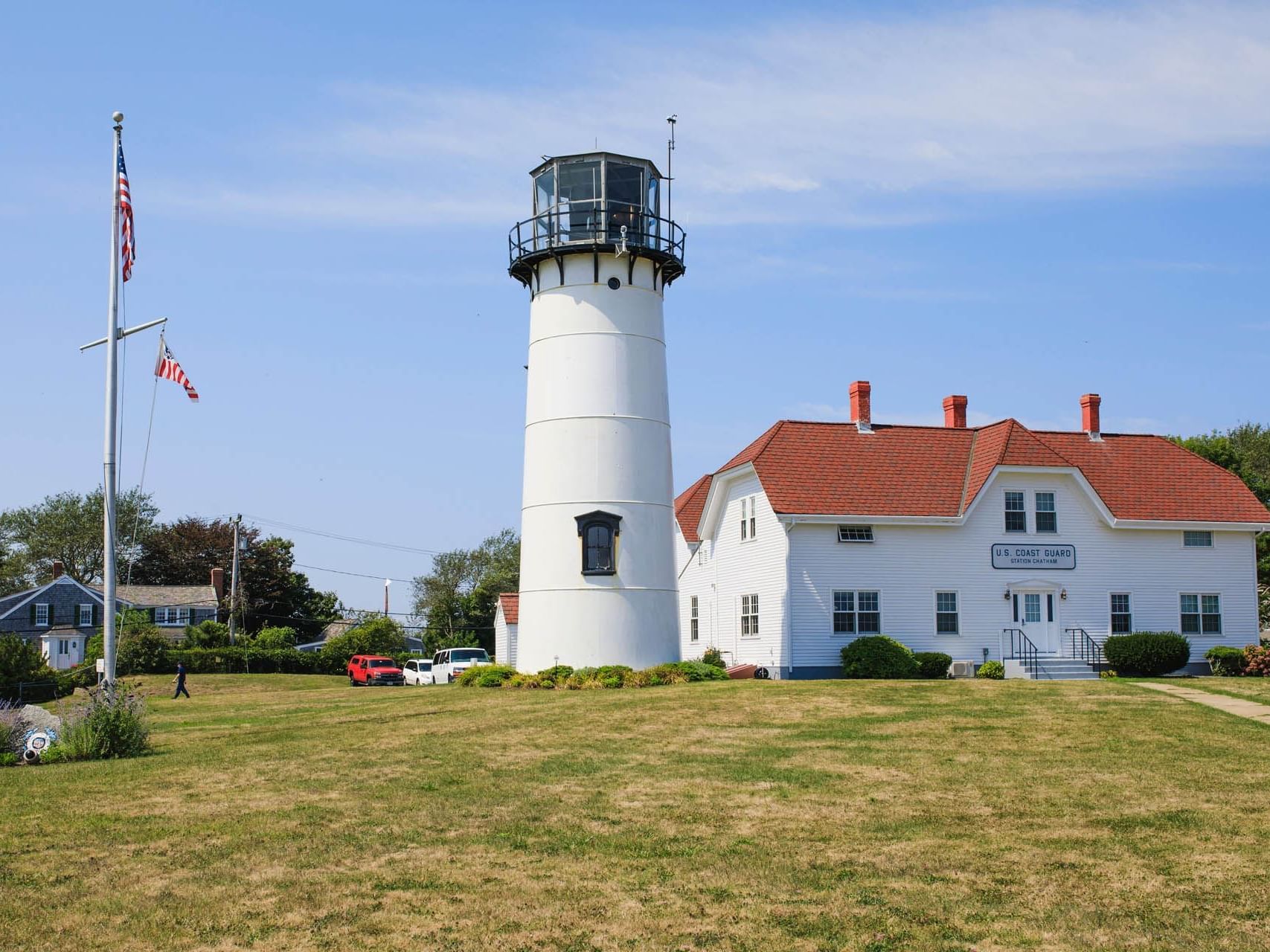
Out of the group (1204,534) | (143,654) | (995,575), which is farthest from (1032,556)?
(143,654)

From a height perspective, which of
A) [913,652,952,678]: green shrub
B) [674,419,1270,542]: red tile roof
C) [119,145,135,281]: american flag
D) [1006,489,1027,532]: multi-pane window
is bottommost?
[913,652,952,678]: green shrub

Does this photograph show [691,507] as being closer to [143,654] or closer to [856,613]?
[856,613]

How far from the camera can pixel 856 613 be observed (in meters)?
33.2

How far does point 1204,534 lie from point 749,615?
13.3 meters

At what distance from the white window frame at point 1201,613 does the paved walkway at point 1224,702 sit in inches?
362

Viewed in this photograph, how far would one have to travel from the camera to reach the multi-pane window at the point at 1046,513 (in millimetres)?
34750

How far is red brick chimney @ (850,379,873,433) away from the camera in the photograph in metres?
36.7

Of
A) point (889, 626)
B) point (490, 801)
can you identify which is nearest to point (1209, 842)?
point (490, 801)

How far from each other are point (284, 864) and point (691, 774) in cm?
619

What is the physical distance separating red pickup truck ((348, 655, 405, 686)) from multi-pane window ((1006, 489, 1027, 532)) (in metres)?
25.2

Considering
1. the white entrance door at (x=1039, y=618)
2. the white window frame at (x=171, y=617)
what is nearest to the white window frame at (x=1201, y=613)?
the white entrance door at (x=1039, y=618)

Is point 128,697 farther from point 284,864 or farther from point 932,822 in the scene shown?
point 932,822

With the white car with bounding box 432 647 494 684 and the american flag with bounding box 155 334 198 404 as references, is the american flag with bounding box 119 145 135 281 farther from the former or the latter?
the white car with bounding box 432 647 494 684

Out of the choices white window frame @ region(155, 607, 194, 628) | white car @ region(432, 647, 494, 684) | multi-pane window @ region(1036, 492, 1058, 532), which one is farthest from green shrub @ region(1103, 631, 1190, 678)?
white window frame @ region(155, 607, 194, 628)
